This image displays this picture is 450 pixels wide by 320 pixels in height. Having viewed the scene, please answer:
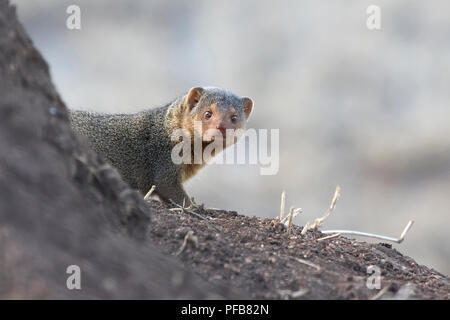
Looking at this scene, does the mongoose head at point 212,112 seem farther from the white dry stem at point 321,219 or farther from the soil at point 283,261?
the white dry stem at point 321,219

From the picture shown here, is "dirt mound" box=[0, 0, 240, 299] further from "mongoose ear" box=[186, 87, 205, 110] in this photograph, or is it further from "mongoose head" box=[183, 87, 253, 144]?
"mongoose ear" box=[186, 87, 205, 110]

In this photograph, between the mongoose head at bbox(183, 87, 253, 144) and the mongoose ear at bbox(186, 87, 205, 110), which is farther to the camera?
the mongoose ear at bbox(186, 87, 205, 110)

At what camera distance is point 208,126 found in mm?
5797

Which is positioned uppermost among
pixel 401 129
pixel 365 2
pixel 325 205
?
pixel 365 2

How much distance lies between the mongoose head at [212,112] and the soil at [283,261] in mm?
1698

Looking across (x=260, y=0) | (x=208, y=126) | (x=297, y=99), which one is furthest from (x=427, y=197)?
(x=208, y=126)

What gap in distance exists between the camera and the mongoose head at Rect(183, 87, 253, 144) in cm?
580

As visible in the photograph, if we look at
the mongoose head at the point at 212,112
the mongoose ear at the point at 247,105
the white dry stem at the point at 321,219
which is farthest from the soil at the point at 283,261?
the mongoose ear at the point at 247,105

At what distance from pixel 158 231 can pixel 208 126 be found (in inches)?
106

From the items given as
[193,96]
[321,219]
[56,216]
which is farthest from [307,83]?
[56,216]

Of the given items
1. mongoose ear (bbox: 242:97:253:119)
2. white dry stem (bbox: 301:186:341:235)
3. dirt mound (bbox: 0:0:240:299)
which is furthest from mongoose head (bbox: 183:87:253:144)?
dirt mound (bbox: 0:0:240:299)

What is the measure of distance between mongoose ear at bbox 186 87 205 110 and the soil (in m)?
2.03

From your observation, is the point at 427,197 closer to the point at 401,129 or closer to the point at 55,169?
the point at 401,129

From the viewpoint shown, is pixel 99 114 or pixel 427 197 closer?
pixel 99 114
